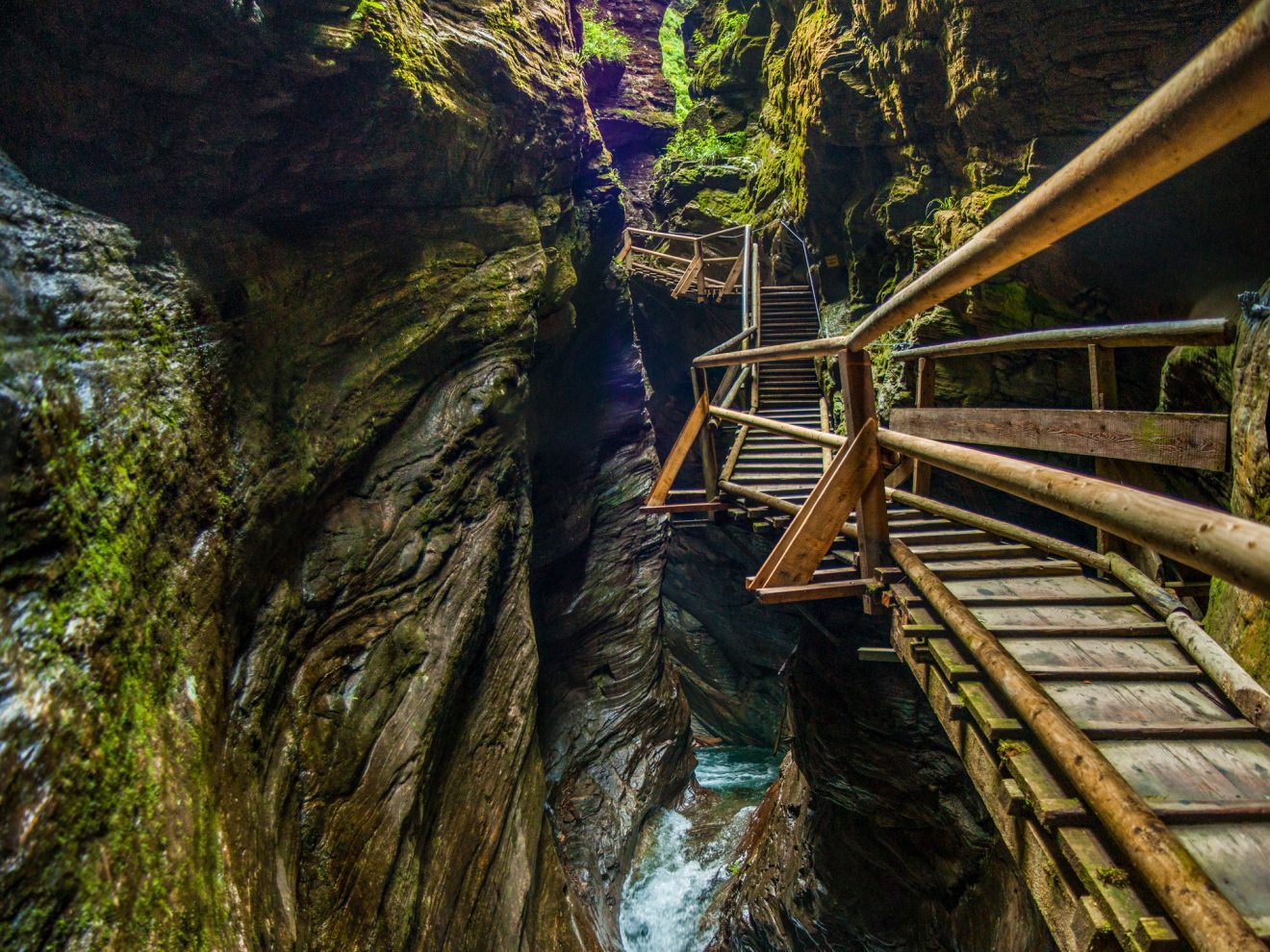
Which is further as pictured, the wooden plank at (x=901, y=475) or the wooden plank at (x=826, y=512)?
the wooden plank at (x=901, y=475)

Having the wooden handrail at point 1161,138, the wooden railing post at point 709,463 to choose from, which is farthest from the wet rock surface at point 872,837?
the wooden handrail at point 1161,138

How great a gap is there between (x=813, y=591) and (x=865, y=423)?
107 centimetres

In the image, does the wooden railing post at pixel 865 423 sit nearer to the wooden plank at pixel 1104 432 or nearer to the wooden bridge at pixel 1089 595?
the wooden bridge at pixel 1089 595

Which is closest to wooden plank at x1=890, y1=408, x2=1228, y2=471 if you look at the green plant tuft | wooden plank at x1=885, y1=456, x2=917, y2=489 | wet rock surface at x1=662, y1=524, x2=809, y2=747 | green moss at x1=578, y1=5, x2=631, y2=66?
wooden plank at x1=885, y1=456, x2=917, y2=489

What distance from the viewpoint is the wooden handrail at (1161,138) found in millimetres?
820

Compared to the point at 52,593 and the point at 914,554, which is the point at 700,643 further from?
the point at 52,593

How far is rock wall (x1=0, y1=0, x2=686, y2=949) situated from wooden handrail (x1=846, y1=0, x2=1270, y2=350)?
2.80 metres

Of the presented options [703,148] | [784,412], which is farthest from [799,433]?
[703,148]

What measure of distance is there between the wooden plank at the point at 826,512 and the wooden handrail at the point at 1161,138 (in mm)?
1774

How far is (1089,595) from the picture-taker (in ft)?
10.3

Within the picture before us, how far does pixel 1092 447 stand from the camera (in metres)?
3.11

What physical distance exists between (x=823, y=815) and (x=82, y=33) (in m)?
9.16

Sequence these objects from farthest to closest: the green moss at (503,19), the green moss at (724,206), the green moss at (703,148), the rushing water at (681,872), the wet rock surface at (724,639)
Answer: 1. the green moss at (703,148)
2. the green moss at (724,206)
3. the wet rock surface at (724,639)
4. the rushing water at (681,872)
5. the green moss at (503,19)

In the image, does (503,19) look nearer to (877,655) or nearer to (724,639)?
(877,655)
